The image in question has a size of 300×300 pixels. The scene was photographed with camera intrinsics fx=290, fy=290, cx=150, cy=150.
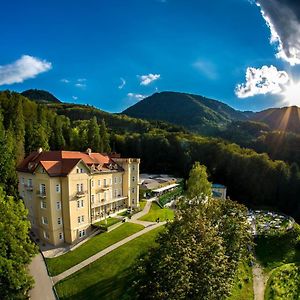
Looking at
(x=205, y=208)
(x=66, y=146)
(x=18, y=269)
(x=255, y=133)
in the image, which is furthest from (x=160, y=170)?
(x=255, y=133)

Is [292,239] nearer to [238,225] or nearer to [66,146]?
[238,225]

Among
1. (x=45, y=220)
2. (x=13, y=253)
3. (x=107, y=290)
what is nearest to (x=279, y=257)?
(x=107, y=290)

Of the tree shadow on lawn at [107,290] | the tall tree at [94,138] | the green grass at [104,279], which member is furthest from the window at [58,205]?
the tall tree at [94,138]

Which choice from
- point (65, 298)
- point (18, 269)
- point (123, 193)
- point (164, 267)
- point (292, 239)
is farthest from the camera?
point (123, 193)

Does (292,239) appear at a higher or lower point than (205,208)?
lower

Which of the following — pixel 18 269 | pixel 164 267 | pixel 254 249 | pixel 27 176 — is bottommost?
pixel 254 249

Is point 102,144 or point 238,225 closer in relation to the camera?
point 238,225

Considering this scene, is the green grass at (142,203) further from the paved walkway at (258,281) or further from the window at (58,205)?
the paved walkway at (258,281)

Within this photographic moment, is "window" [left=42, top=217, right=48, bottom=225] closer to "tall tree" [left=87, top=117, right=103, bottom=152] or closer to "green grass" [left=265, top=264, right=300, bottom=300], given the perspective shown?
"green grass" [left=265, top=264, right=300, bottom=300]
